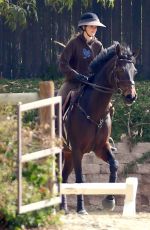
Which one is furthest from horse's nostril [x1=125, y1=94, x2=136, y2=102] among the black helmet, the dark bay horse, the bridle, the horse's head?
the black helmet

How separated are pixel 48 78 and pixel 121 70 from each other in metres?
6.73

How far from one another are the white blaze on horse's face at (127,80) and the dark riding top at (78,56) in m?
0.76

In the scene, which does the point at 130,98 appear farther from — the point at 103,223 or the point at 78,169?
the point at 103,223

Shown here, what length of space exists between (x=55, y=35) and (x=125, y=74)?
7.61 meters

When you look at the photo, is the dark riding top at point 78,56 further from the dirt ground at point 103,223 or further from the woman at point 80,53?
the dirt ground at point 103,223

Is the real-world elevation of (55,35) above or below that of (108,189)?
above

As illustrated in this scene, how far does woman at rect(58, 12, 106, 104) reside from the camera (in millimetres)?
12906

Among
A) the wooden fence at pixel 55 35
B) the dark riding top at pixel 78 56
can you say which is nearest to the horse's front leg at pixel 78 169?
the dark riding top at pixel 78 56

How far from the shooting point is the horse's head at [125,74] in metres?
12.1

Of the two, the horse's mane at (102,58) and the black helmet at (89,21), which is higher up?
the black helmet at (89,21)

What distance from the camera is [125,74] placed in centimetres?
1216

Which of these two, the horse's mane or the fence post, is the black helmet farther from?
the fence post

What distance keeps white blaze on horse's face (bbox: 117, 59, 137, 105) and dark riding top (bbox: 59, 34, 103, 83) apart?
76 centimetres

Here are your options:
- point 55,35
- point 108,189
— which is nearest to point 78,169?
point 108,189
